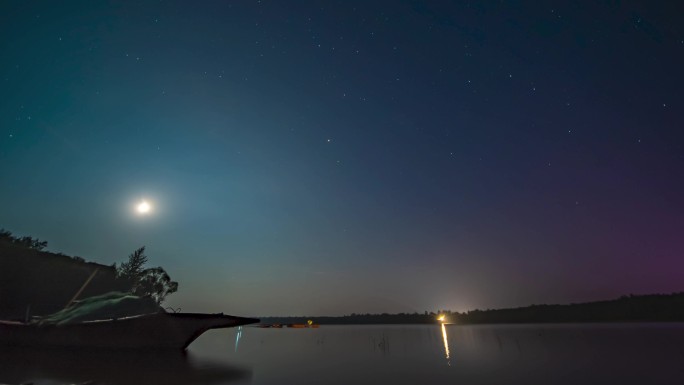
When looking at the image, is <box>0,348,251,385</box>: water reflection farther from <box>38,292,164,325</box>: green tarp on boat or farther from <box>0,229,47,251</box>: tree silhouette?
<box>0,229,47,251</box>: tree silhouette

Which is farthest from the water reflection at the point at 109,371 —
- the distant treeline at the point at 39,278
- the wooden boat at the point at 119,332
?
the distant treeline at the point at 39,278

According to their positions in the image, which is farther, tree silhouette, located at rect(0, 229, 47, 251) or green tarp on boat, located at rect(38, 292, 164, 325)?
tree silhouette, located at rect(0, 229, 47, 251)

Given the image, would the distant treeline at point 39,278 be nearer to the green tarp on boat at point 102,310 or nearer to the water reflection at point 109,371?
the green tarp on boat at point 102,310

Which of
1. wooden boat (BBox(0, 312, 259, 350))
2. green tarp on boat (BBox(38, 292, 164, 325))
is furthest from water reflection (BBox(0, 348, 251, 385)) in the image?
green tarp on boat (BBox(38, 292, 164, 325))

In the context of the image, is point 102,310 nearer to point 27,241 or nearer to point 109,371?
point 109,371

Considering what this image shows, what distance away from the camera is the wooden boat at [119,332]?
24.5 m

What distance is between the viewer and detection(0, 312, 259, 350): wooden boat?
24.5m

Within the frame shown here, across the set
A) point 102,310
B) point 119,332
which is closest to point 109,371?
point 119,332

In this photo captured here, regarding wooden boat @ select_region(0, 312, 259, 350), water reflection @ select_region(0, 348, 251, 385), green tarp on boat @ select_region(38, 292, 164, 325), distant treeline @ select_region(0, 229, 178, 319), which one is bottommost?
water reflection @ select_region(0, 348, 251, 385)

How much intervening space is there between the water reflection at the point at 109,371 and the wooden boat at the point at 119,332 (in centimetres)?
244

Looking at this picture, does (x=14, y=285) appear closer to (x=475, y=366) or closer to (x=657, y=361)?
(x=475, y=366)

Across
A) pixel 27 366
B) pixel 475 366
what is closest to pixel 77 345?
pixel 27 366

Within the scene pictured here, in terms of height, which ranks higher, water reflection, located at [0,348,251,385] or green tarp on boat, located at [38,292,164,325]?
green tarp on boat, located at [38,292,164,325]

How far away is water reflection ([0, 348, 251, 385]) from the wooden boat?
2439 mm
